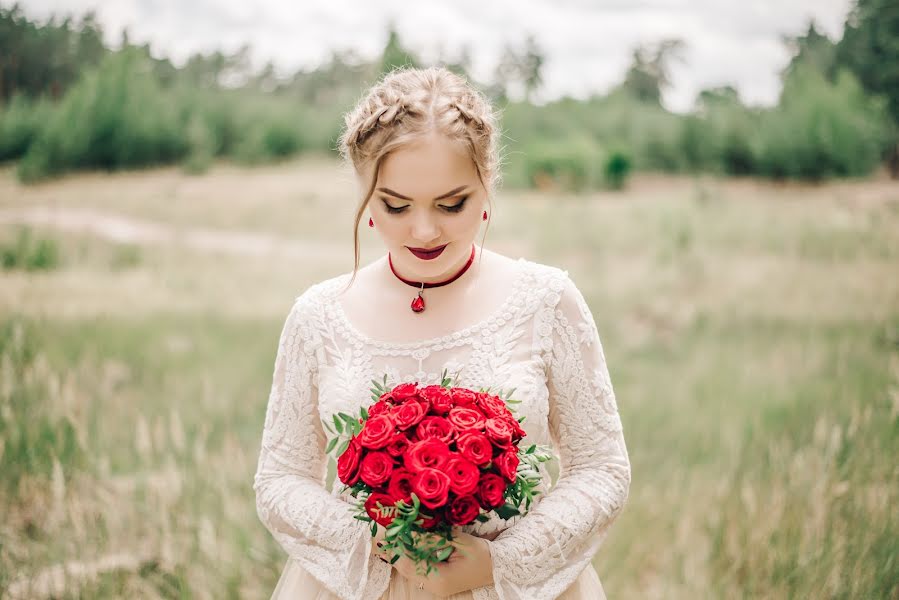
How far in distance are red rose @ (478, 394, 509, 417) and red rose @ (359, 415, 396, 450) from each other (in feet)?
0.69

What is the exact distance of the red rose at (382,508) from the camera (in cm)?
137

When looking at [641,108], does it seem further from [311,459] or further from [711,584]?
[311,459]

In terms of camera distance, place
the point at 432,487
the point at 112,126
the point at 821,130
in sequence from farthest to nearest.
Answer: the point at 821,130 → the point at 112,126 → the point at 432,487

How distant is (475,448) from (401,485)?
17cm

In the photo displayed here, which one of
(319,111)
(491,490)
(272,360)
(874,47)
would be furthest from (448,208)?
(319,111)

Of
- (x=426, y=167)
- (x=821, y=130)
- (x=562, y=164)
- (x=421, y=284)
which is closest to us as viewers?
(x=426, y=167)

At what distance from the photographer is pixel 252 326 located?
6.57m

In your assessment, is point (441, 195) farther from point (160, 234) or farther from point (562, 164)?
point (562, 164)

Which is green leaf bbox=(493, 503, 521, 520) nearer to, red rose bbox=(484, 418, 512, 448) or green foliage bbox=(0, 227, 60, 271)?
red rose bbox=(484, 418, 512, 448)

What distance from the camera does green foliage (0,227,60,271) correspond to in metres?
5.53

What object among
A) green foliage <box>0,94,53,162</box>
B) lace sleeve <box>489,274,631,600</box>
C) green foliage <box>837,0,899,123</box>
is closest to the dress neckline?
lace sleeve <box>489,274,631,600</box>

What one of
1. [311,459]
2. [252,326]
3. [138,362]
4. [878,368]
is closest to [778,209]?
[878,368]

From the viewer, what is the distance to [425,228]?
1.65m

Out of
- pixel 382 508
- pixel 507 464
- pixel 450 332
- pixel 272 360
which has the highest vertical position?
pixel 450 332
